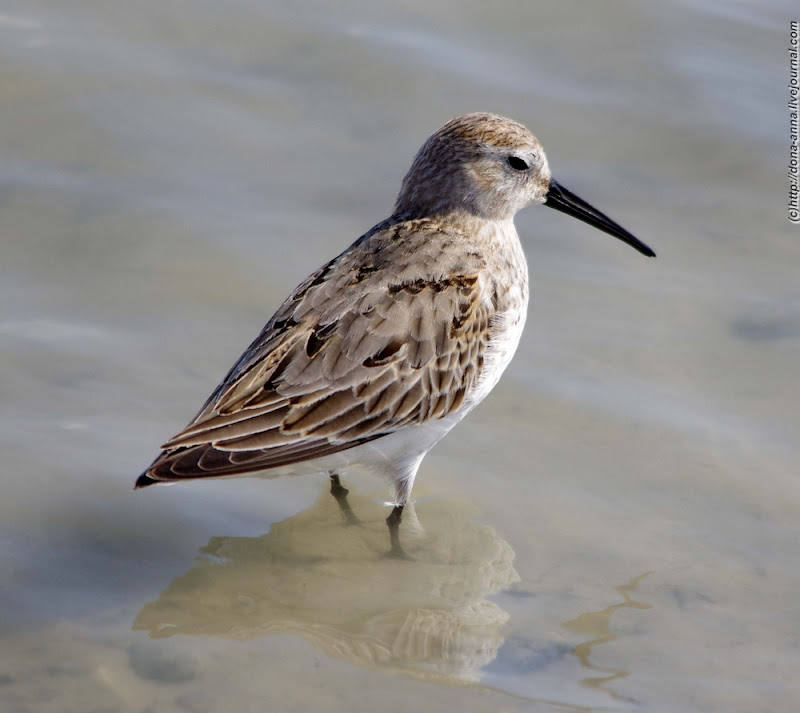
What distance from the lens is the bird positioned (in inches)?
254

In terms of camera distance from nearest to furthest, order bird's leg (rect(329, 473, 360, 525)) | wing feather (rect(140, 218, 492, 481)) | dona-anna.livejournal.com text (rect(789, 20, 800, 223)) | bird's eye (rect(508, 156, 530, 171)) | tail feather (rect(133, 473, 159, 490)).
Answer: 1. tail feather (rect(133, 473, 159, 490))
2. wing feather (rect(140, 218, 492, 481))
3. bird's leg (rect(329, 473, 360, 525))
4. bird's eye (rect(508, 156, 530, 171))
5. dona-anna.livejournal.com text (rect(789, 20, 800, 223))

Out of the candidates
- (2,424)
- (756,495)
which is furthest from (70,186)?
(756,495)

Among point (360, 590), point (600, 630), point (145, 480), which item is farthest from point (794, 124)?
point (145, 480)

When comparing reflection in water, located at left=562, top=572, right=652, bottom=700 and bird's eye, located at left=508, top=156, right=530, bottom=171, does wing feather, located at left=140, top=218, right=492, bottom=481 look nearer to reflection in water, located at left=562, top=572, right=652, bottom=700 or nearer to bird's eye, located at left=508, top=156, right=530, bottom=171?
bird's eye, located at left=508, top=156, right=530, bottom=171

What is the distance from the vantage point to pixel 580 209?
786 cm

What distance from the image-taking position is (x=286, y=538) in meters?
6.91

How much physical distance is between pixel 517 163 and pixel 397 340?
1446mm

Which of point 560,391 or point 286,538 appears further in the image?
point 560,391

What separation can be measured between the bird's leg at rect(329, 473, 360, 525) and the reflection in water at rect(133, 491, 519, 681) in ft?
0.13

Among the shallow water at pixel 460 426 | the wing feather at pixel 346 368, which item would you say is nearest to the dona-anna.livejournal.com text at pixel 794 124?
the shallow water at pixel 460 426

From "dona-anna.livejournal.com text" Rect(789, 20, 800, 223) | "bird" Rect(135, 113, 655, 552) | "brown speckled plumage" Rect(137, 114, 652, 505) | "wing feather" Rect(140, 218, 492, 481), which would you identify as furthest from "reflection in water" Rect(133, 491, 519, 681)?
"dona-anna.livejournal.com text" Rect(789, 20, 800, 223)

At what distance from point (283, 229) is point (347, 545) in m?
2.90

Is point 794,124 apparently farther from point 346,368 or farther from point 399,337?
point 346,368

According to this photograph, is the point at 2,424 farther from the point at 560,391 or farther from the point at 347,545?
the point at 560,391
